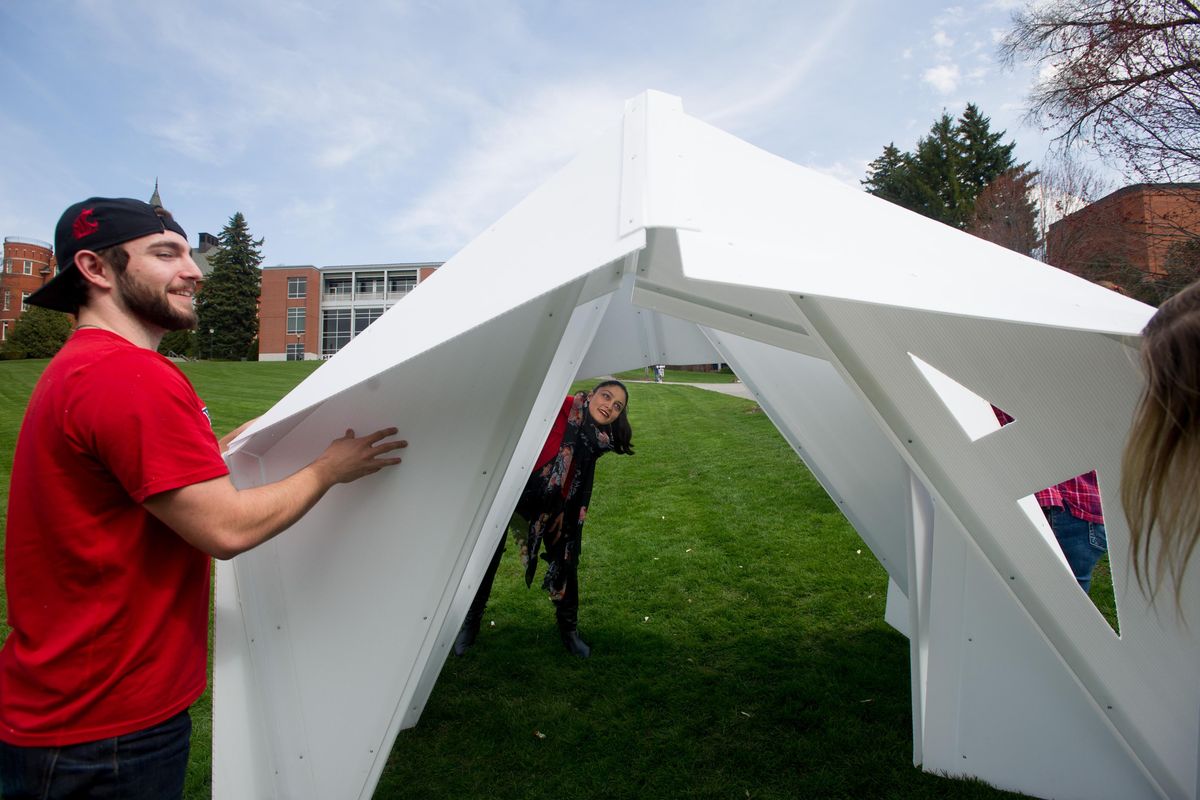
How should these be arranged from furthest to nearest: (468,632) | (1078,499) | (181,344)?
1. (181,344)
2. (468,632)
3. (1078,499)

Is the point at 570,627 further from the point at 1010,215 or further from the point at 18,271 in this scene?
the point at 18,271

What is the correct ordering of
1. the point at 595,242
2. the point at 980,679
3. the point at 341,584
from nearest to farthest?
1. the point at 595,242
2. the point at 341,584
3. the point at 980,679

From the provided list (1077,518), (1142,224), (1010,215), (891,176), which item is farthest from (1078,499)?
(891,176)

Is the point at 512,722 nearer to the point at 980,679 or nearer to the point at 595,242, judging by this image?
the point at 980,679

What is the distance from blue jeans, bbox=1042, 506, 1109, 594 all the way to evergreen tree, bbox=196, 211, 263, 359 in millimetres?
54274

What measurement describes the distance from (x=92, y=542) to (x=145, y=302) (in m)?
0.54

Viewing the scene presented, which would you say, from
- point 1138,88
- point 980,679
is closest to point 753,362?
point 980,679

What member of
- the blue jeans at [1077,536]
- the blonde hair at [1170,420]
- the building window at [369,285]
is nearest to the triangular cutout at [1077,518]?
the blue jeans at [1077,536]

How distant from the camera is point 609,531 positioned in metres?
7.20

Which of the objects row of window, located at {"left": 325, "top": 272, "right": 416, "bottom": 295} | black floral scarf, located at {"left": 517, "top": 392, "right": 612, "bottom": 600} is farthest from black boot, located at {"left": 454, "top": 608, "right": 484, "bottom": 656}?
row of window, located at {"left": 325, "top": 272, "right": 416, "bottom": 295}

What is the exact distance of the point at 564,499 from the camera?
4223 millimetres

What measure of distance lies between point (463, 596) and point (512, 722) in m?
0.86

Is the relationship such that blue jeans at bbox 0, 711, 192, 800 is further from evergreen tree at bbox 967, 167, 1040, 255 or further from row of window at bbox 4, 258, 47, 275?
row of window at bbox 4, 258, 47, 275

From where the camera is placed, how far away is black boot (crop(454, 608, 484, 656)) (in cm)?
427
